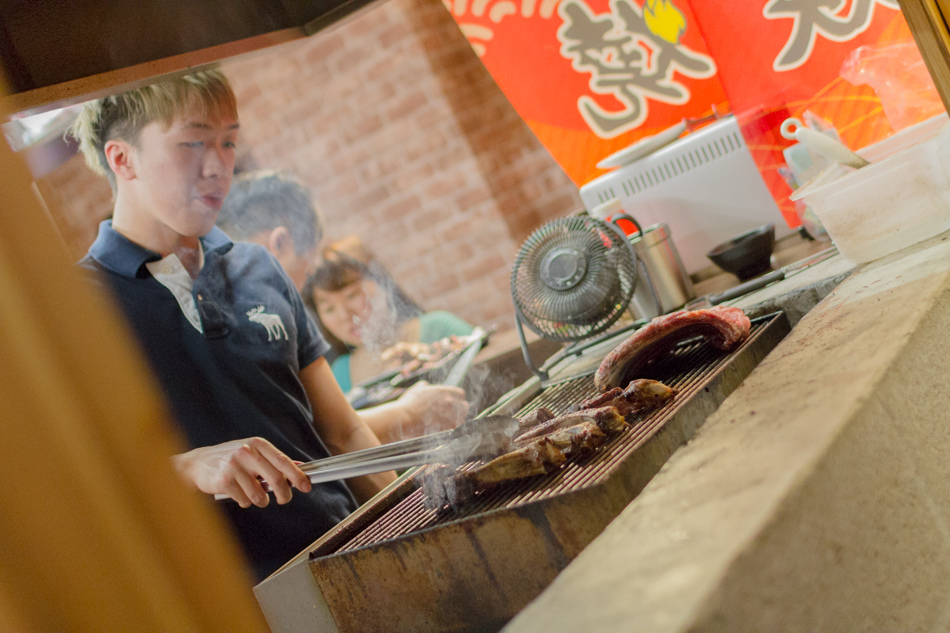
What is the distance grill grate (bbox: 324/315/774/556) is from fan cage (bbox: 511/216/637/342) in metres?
0.38

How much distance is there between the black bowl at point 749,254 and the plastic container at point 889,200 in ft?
2.15

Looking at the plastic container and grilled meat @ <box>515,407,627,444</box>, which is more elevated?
the plastic container

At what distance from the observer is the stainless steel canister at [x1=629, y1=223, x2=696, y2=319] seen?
308 centimetres

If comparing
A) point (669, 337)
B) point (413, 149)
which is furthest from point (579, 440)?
point (413, 149)

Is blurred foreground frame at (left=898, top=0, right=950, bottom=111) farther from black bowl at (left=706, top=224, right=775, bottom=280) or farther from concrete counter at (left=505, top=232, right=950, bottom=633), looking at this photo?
black bowl at (left=706, top=224, right=775, bottom=280)

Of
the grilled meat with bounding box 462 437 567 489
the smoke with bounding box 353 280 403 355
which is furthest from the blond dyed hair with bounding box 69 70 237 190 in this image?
the smoke with bounding box 353 280 403 355

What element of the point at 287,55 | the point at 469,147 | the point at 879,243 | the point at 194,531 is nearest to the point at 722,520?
the point at 194,531

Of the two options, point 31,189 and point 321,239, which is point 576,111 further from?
point 31,189

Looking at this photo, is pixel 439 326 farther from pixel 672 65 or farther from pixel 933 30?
pixel 933 30

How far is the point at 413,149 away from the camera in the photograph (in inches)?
216

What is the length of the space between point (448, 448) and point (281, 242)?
13.8 ft

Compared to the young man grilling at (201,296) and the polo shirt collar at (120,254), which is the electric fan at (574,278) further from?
the polo shirt collar at (120,254)

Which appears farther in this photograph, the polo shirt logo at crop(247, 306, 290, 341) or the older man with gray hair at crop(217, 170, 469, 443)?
the older man with gray hair at crop(217, 170, 469, 443)

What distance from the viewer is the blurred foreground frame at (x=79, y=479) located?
70 centimetres
